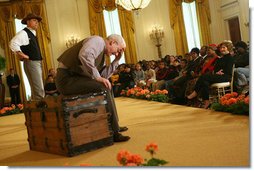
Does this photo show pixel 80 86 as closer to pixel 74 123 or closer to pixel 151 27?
pixel 74 123

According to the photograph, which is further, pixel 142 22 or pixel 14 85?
pixel 142 22

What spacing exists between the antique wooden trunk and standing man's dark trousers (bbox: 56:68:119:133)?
0.34 feet

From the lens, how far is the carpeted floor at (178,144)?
2.45m

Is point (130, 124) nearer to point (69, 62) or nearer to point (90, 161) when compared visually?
point (69, 62)

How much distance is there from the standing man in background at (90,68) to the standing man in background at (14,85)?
369 inches

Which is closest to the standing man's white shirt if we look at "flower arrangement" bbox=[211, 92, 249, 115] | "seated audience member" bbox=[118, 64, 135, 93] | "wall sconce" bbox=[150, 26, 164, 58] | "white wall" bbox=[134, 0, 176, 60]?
"flower arrangement" bbox=[211, 92, 249, 115]

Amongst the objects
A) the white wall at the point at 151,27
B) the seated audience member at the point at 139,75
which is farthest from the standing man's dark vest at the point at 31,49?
the white wall at the point at 151,27

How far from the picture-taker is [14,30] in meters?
13.0

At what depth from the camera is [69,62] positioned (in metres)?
3.51

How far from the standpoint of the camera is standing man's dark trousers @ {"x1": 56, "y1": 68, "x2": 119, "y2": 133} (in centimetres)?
338

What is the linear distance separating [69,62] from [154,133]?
0.96 metres

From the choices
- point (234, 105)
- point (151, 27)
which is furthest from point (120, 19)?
point (234, 105)

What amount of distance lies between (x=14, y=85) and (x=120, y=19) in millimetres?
4111

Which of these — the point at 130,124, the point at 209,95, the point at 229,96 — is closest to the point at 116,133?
the point at 130,124
